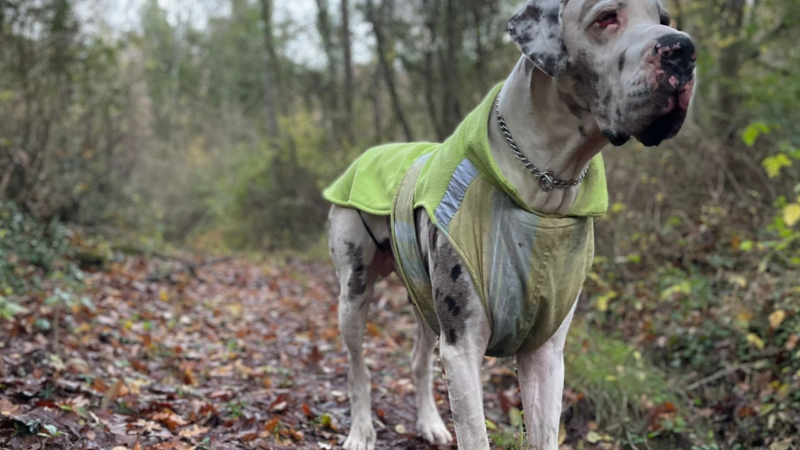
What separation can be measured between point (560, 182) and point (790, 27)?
7867 mm

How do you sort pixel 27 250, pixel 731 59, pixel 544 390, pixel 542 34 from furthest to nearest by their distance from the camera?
1. pixel 731 59
2. pixel 27 250
3. pixel 544 390
4. pixel 542 34

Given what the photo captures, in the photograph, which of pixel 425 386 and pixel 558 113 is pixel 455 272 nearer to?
pixel 558 113

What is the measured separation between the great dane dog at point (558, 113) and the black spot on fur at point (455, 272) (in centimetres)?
1

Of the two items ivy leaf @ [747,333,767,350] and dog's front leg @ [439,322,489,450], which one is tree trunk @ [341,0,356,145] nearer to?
ivy leaf @ [747,333,767,350]

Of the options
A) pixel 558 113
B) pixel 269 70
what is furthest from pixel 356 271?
pixel 269 70

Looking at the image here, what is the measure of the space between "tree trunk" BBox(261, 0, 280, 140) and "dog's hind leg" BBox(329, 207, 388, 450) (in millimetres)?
14458

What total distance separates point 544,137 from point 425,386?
7.36ft

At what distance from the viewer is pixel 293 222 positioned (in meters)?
17.0

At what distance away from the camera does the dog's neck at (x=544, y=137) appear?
238 cm

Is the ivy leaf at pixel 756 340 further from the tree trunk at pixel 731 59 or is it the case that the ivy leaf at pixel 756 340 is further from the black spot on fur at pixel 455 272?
the tree trunk at pixel 731 59

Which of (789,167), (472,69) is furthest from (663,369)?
(472,69)

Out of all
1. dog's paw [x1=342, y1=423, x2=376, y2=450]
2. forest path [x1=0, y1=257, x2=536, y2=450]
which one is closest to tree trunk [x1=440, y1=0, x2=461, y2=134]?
forest path [x1=0, y1=257, x2=536, y2=450]

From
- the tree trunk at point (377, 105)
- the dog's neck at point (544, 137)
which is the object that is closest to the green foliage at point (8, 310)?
the dog's neck at point (544, 137)

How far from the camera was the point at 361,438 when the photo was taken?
386 cm
